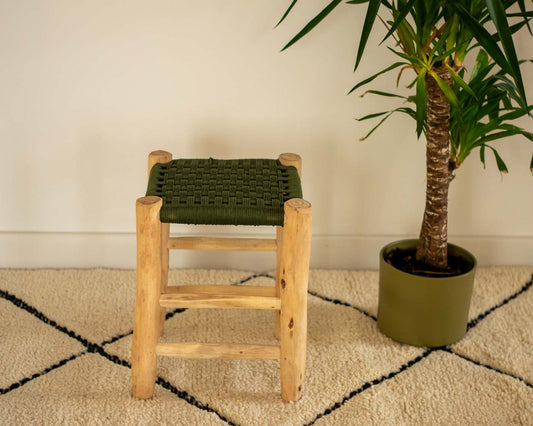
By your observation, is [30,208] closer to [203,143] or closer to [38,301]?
[38,301]

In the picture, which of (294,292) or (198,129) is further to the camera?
(198,129)

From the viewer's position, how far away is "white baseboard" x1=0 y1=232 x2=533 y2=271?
214 centimetres

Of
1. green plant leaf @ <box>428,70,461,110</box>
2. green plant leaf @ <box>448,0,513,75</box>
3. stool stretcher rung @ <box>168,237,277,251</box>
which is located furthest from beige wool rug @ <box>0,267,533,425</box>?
green plant leaf @ <box>448,0,513,75</box>

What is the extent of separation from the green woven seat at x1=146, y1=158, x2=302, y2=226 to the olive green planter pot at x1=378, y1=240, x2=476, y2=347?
40 cm

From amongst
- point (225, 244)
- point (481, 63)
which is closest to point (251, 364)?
point (225, 244)

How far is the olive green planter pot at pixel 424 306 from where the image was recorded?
1.72m

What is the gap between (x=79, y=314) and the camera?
6.30ft

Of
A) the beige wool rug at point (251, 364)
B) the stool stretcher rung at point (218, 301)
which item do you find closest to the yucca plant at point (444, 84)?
the beige wool rug at point (251, 364)

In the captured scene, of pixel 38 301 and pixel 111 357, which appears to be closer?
pixel 111 357

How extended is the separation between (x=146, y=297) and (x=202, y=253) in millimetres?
667

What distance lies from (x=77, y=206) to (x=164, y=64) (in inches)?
20.7

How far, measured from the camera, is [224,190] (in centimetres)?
155

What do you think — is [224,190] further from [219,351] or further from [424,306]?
[424,306]

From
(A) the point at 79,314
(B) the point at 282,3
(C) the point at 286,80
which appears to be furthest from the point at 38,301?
(B) the point at 282,3
